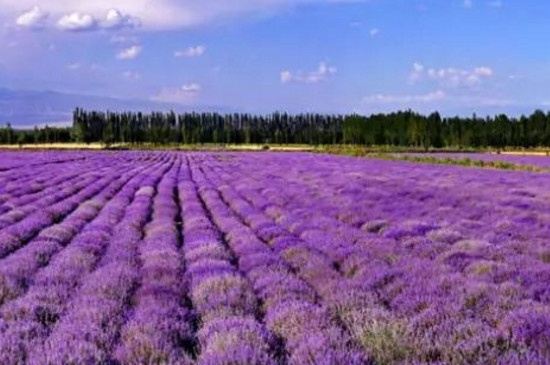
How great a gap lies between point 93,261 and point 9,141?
16097cm

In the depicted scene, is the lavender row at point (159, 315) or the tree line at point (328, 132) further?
the tree line at point (328, 132)

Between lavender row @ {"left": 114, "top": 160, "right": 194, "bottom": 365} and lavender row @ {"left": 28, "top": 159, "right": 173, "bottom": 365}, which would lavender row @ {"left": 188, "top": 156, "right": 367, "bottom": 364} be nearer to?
lavender row @ {"left": 114, "top": 160, "right": 194, "bottom": 365}

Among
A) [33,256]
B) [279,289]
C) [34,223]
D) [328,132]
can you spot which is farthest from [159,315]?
[328,132]

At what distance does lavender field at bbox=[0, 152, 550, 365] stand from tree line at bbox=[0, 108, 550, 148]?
112 metres

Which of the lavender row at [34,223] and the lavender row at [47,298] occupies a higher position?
the lavender row at [47,298]

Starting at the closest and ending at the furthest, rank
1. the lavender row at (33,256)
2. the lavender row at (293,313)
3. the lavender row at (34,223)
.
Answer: the lavender row at (293,313)
the lavender row at (33,256)
the lavender row at (34,223)

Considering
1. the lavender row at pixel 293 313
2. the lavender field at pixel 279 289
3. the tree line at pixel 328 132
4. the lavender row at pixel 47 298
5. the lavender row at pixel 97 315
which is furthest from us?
the tree line at pixel 328 132

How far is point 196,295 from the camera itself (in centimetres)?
798

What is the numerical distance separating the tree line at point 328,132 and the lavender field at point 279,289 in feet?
367

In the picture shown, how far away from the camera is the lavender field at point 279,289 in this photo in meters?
5.56

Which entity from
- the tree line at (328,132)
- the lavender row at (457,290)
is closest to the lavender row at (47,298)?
the lavender row at (457,290)

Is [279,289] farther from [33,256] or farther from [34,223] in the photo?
[34,223]

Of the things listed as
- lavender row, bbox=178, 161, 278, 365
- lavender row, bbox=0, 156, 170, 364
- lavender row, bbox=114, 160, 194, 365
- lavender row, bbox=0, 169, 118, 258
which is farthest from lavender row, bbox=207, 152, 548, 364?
lavender row, bbox=0, 169, 118, 258

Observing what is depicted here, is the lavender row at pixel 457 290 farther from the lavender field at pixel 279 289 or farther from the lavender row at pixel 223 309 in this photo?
the lavender row at pixel 223 309
